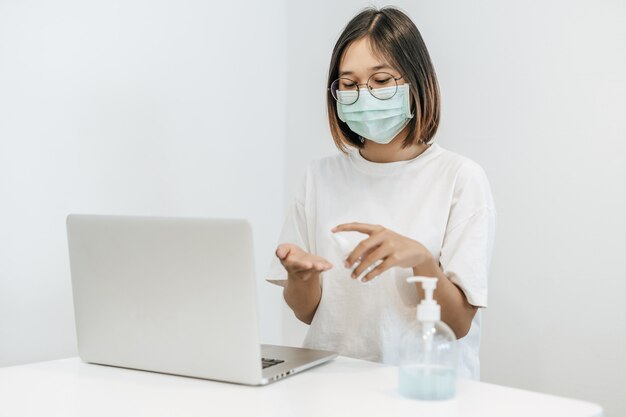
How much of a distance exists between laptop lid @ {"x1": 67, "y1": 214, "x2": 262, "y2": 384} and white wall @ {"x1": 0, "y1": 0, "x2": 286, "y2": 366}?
556 millimetres

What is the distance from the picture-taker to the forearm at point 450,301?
129 centimetres

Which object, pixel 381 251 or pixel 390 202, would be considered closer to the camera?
pixel 381 251

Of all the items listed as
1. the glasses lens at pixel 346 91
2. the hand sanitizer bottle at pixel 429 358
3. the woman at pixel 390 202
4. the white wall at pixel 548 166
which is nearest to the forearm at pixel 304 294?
the woman at pixel 390 202

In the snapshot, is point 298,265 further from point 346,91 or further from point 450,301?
point 346,91

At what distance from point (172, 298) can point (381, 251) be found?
330 mm

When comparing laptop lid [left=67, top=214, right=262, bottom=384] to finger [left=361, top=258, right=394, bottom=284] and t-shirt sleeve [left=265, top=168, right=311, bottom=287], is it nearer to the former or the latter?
finger [left=361, top=258, right=394, bottom=284]

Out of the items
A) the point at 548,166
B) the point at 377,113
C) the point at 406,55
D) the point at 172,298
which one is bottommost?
the point at 172,298

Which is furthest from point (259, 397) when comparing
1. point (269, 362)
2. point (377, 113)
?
point (377, 113)

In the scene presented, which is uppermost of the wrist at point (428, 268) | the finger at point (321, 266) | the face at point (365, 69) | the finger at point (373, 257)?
the face at point (365, 69)

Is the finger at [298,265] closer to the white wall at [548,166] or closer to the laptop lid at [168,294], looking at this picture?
the laptop lid at [168,294]

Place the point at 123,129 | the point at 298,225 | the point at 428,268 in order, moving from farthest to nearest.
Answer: the point at 123,129 < the point at 298,225 < the point at 428,268

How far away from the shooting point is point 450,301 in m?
1.34

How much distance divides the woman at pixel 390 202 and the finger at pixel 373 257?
0.25m

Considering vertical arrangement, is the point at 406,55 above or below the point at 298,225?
above
